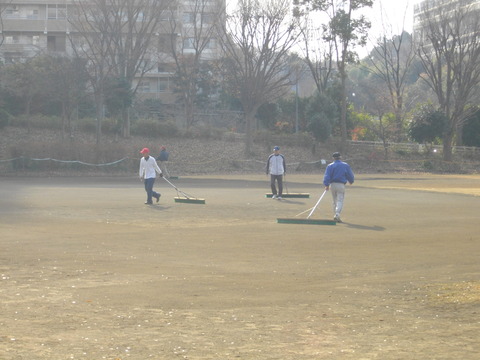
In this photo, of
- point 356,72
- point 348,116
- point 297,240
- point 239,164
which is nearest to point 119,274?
point 297,240

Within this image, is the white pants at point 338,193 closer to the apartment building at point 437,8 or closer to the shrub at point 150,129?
the shrub at point 150,129

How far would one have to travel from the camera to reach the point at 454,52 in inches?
2477

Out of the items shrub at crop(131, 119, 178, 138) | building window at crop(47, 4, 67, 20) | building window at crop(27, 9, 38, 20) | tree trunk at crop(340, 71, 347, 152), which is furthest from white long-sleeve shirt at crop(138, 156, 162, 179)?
building window at crop(27, 9, 38, 20)

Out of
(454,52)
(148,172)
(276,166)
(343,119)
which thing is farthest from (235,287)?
(454,52)

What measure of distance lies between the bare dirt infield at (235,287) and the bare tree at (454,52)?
4208cm

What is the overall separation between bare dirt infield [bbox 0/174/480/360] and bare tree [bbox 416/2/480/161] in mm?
42078

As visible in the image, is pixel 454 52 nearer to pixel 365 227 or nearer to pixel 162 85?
pixel 162 85

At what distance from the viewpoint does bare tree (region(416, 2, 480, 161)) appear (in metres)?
61.3

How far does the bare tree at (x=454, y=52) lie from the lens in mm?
61281

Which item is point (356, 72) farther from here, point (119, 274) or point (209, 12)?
point (119, 274)

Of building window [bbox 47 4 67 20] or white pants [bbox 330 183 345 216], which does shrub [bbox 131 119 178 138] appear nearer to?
building window [bbox 47 4 67 20]

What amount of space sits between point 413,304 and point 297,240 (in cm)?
681

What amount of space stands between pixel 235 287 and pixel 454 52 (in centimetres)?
5593

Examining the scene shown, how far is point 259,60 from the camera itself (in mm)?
56719
